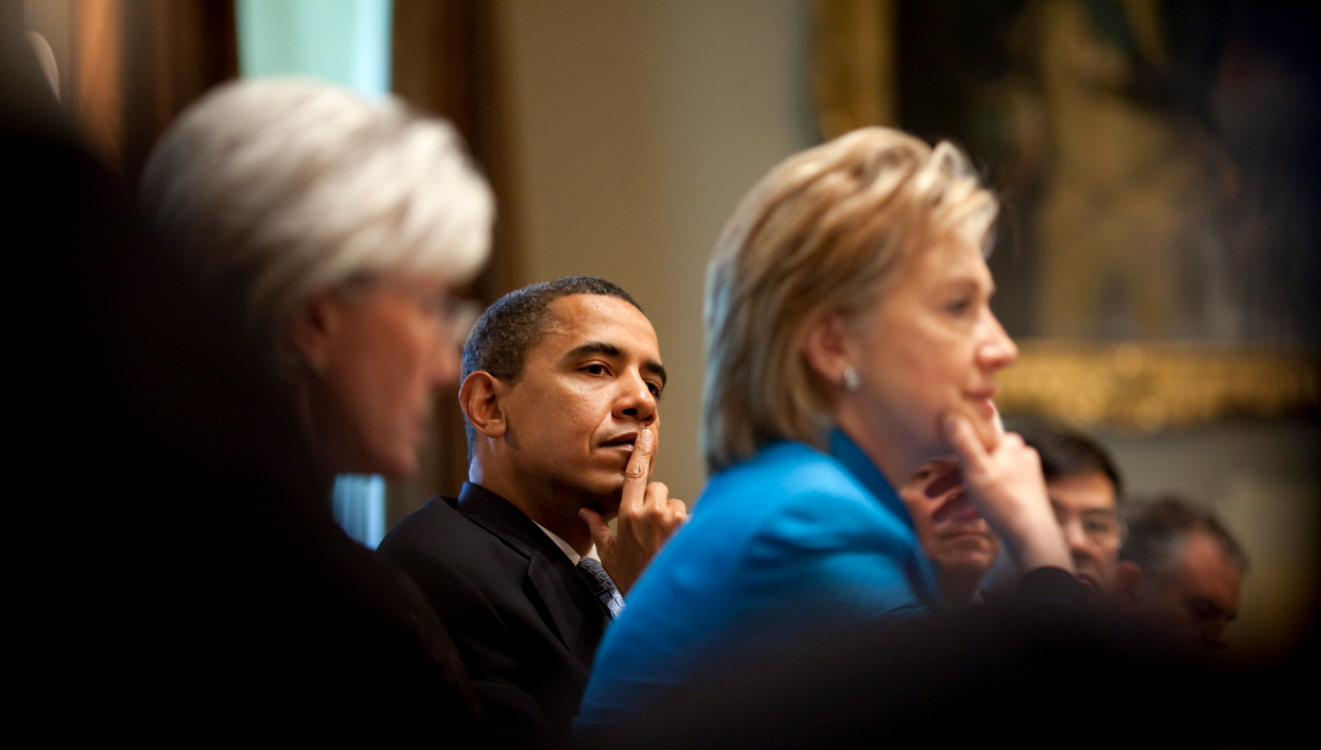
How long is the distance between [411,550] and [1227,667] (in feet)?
3.56

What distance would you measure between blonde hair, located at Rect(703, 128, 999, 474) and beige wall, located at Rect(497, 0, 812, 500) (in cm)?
268

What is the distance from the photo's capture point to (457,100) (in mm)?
3939

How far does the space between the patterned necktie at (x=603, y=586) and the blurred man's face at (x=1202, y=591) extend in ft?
3.14

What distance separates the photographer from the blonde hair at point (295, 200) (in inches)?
38.7

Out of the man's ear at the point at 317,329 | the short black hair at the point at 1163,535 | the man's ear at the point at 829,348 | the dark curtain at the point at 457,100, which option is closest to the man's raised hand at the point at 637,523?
the man's ear at the point at 829,348

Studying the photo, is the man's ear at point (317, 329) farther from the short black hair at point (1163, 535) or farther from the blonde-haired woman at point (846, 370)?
the short black hair at point (1163, 535)

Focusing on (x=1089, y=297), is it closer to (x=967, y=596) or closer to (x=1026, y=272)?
(x=1026, y=272)

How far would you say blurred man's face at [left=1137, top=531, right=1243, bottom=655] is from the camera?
6.90 feet

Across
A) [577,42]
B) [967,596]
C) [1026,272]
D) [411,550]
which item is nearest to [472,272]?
[411,550]

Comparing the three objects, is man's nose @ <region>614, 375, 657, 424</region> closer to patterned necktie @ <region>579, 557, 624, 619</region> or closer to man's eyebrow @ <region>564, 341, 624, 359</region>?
man's eyebrow @ <region>564, 341, 624, 359</region>

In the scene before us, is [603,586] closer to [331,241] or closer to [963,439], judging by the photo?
[963,439]

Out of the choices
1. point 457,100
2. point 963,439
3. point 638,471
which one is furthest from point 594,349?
point 457,100

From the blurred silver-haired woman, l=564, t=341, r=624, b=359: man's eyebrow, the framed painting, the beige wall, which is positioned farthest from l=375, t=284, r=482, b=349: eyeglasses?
the framed painting

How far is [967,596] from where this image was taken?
1.52 m
